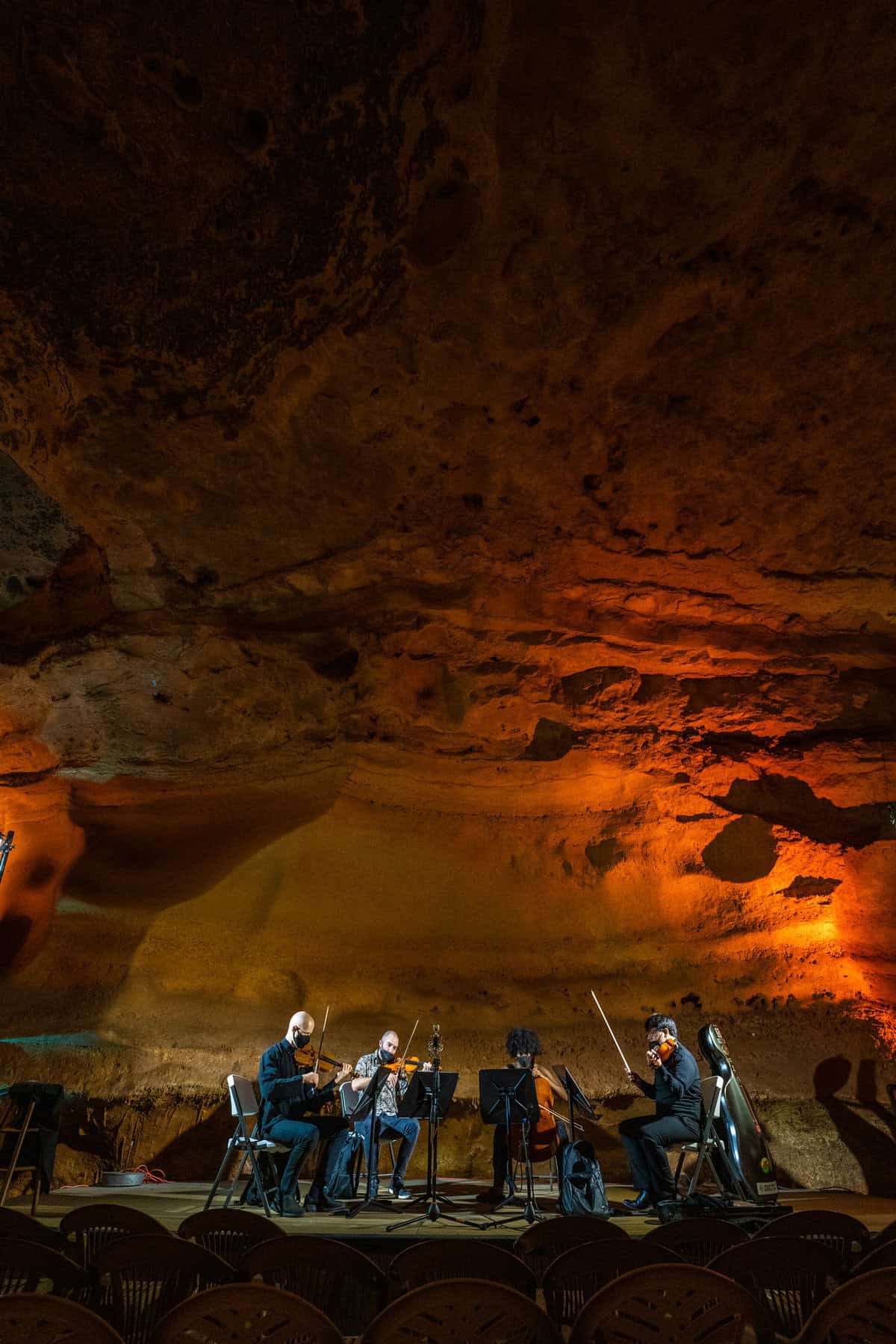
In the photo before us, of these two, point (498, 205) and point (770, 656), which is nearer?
point (498, 205)

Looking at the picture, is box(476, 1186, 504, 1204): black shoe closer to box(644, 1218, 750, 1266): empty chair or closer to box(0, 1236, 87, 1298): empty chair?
box(644, 1218, 750, 1266): empty chair

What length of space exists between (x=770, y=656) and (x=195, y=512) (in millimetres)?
5244

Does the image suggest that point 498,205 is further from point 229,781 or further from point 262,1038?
point 262,1038

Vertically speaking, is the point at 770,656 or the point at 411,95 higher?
the point at 411,95

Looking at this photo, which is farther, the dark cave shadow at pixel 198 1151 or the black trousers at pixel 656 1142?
the dark cave shadow at pixel 198 1151

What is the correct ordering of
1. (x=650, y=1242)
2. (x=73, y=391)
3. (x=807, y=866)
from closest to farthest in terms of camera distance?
(x=650, y=1242), (x=73, y=391), (x=807, y=866)

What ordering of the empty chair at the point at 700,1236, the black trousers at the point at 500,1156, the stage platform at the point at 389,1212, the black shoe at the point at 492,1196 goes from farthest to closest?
the black trousers at the point at 500,1156 → the black shoe at the point at 492,1196 → the stage platform at the point at 389,1212 → the empty chair at the point at 700,1236

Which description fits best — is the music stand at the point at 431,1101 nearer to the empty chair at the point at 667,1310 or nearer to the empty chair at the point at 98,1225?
the empty chair at the point at 98,1225

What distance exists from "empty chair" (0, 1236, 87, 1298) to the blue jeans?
4.03 meters

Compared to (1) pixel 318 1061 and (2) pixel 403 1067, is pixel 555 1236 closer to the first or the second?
(2) pixel 403 1067

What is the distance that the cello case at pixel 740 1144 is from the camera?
15.5ft

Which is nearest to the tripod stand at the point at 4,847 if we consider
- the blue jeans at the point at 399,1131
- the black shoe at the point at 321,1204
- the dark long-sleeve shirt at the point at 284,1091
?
the dark long-sleeve shirt at the point at 284,1091

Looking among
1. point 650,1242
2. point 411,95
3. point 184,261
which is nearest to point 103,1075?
point 650,1242

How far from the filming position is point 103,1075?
656 centimetres
